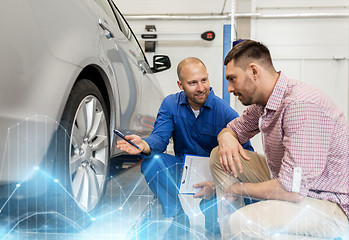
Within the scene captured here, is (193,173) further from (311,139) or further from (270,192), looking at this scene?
(311,139)

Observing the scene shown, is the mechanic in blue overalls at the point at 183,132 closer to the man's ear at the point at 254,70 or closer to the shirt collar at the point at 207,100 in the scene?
the shirt collar at the point at 207,100

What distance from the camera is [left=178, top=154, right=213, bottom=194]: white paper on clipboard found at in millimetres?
1188

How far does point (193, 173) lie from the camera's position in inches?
48.5

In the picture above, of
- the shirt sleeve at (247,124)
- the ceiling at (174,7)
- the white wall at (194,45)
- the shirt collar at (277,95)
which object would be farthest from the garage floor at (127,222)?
the ceiling at (174,7)

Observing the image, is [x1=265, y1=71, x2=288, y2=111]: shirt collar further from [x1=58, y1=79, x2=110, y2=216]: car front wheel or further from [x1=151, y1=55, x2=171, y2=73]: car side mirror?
[x1=151, y1=55, x2=171, y2=73]: car side mirror

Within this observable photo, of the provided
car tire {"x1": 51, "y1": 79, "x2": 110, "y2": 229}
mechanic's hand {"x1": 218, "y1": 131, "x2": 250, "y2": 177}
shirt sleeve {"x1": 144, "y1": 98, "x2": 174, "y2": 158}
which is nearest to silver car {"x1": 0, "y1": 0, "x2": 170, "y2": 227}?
car tire {"x1": 51, "y1": 79, "x2": 110, "y2": 229}

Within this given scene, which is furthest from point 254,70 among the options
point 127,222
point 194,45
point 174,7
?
point 174,7

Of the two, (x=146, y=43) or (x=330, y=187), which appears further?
(x=146, y=43)

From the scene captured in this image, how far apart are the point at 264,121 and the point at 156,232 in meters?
0.49

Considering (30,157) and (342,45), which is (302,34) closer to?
(342,45)

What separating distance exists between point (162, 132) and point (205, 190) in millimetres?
311

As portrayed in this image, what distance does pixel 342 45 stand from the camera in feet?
12.4

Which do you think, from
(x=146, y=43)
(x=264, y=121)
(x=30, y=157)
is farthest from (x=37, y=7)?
(x=146, y=43)

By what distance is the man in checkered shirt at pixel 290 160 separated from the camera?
822 mm
